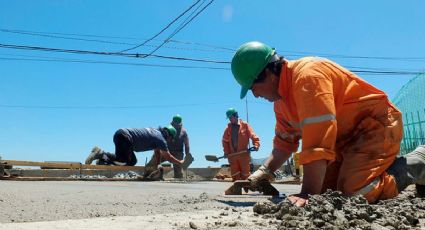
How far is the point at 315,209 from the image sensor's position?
2291 millimetres

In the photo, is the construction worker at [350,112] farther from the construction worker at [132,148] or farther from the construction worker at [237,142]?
the construction worker at [237,142]

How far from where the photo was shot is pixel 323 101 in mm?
2785

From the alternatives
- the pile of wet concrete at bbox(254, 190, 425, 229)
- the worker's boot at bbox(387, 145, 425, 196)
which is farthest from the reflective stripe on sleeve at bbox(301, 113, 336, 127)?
the worker's boot at bbox(387, 145, 425, 196)

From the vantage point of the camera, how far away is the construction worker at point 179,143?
1314cm

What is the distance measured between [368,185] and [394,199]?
0.77ft

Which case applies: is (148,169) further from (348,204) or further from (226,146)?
(348,204)

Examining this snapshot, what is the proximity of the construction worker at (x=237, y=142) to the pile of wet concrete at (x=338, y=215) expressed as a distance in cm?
913

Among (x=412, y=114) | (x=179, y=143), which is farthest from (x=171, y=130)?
(x=412, y=114)

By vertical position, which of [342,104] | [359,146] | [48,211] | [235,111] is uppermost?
[235,111]

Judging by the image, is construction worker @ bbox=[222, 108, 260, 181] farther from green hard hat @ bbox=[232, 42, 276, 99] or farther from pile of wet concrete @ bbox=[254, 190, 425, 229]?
pile of wet concrete @ bbox=[254, 190, 425, 229]

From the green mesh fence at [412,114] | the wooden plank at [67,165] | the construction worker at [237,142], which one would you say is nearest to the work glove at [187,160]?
the construction worker at [237,142]

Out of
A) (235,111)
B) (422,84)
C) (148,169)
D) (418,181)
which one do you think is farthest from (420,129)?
(418,181)

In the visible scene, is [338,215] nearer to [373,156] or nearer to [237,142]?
[373,156]

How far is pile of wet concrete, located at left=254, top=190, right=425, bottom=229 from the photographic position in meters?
2.16
